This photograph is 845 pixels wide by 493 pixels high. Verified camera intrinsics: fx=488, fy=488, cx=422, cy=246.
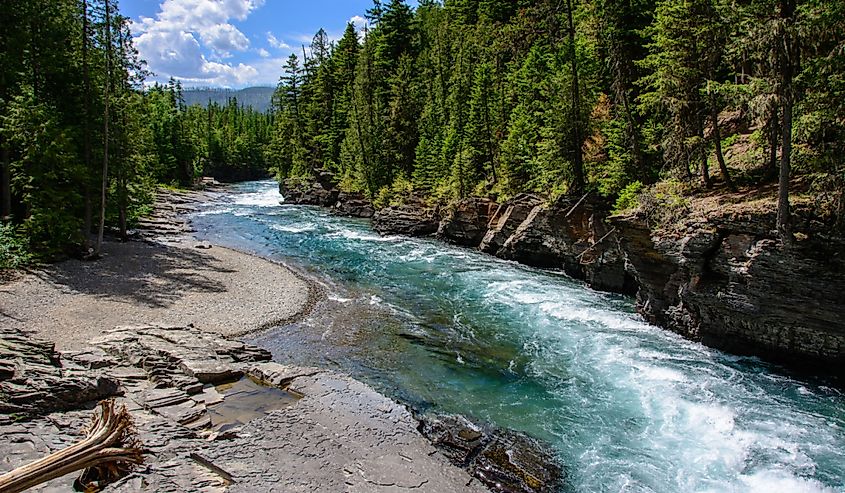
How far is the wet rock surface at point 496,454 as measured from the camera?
1130cm

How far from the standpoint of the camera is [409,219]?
150ft

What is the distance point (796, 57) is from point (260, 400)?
64.6ft

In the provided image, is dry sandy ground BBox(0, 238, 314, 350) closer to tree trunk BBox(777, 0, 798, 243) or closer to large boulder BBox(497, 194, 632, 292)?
large boulder BBox(497, 194, 632, 292)

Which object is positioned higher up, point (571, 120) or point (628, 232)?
point (571, 120)

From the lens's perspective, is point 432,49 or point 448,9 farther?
point 448,9

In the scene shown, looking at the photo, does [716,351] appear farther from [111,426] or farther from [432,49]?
[432,49]

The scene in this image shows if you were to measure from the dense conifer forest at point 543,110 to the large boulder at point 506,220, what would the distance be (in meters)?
1.07

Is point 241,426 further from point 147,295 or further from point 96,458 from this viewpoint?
point 147,295

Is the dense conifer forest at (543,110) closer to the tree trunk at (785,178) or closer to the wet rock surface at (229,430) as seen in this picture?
the tree trunk at (785,178)

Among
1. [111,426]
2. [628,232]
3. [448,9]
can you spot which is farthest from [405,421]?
[448,9]

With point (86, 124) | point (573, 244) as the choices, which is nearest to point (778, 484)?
point (573, 244)

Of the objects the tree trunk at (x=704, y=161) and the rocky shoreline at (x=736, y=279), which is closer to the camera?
the rocky shoreline at (x=736, y=279)

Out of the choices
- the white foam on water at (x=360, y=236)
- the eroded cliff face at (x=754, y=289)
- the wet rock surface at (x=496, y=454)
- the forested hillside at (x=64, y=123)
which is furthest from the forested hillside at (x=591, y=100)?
the forested hillside at (x=64, y=123)

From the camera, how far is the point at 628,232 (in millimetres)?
22016
